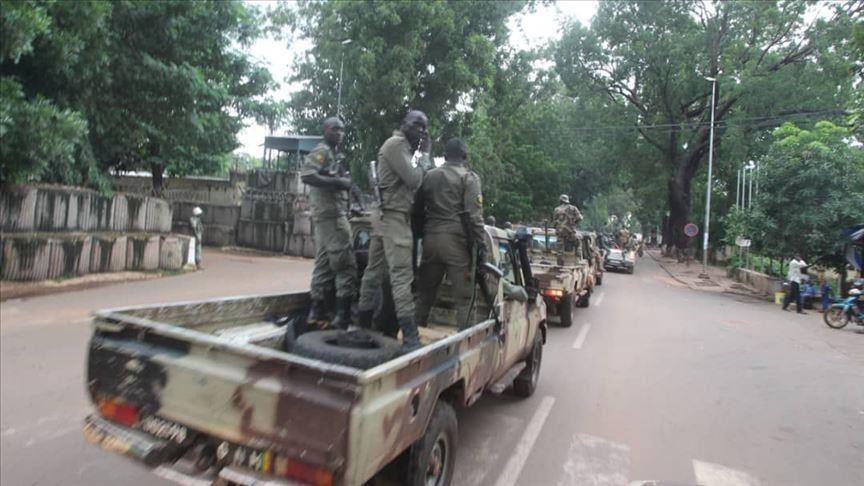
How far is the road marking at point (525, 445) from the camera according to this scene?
12.9ft

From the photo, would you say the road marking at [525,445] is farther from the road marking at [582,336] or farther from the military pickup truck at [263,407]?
the road marking at [582,336]

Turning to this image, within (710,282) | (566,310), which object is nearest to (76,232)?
(566,310)

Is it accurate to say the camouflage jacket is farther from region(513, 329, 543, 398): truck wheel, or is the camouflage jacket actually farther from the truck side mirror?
region(513, 329, 543, 398): truck wheel

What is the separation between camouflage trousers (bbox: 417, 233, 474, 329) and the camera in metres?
4.43

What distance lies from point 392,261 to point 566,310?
6647mm

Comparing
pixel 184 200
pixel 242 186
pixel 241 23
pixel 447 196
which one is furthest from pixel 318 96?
pixel 447 196

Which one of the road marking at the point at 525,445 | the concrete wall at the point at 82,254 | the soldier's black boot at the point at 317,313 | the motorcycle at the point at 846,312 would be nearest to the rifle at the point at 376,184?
the soldier's black boot at the point at 317,313

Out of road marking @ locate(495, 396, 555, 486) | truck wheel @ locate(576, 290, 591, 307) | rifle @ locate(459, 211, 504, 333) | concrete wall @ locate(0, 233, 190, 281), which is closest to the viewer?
road marking @ locate(495, 396, 555, 486)

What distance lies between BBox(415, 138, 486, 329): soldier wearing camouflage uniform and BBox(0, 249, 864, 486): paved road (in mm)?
1278

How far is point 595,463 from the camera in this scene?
14.0 feet

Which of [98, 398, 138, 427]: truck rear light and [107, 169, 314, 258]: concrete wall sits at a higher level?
[107, 169, 314, 258]: concrete wall

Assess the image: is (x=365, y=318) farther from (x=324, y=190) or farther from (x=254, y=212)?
(x=254, y=212)

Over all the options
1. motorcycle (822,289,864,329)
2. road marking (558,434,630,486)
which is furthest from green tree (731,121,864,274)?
road marking (558,434,630,486)

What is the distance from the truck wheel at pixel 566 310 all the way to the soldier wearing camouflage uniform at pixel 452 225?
18.8 feet
